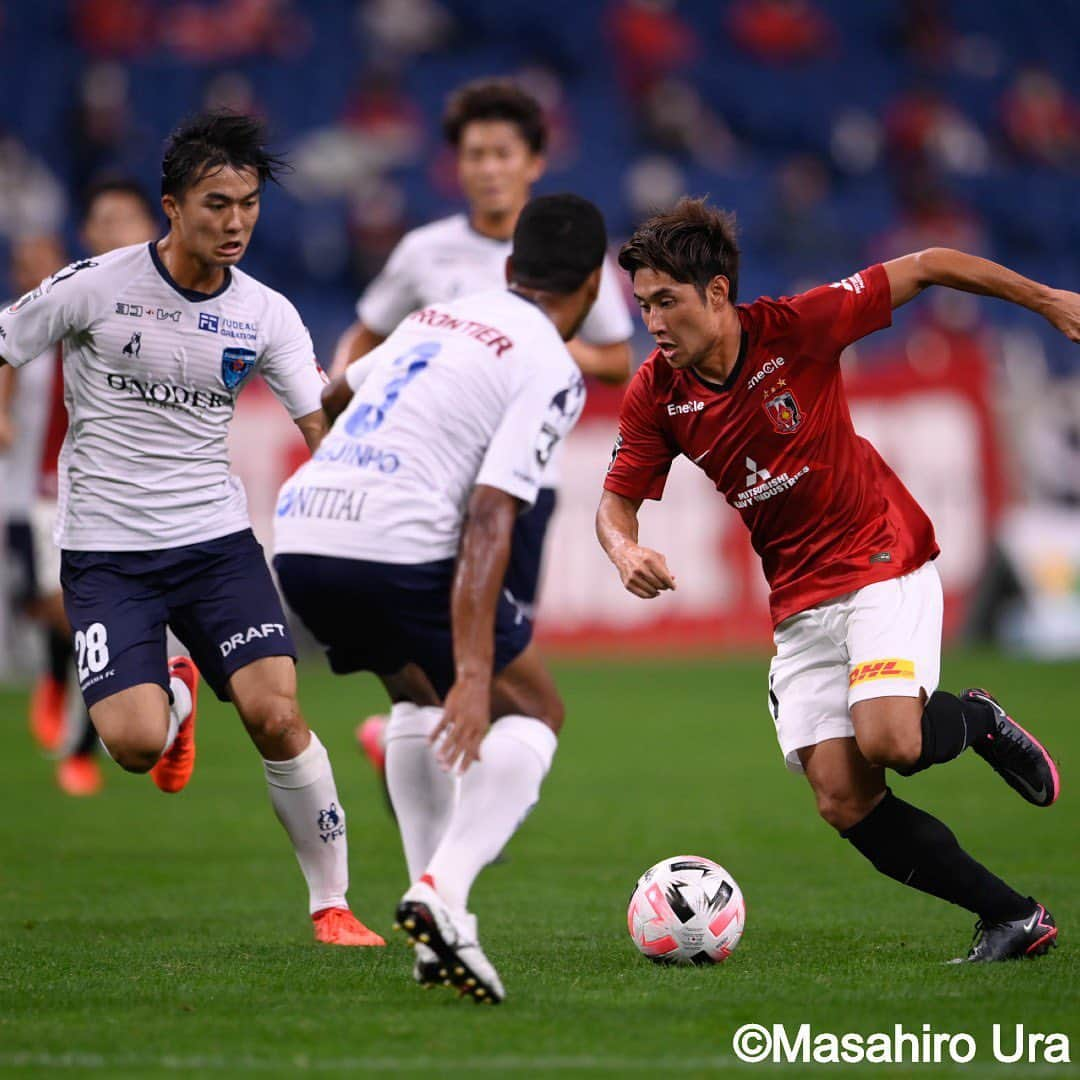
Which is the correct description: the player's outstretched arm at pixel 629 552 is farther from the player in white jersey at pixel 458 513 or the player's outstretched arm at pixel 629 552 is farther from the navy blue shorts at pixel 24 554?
the navy blue shorts at pixel 24 554

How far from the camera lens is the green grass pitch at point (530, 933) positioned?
4.07 m

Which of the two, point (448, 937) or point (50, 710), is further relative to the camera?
point (50, 710)

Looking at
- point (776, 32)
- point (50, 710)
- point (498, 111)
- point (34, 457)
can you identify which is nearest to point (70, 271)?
point (498, 111)

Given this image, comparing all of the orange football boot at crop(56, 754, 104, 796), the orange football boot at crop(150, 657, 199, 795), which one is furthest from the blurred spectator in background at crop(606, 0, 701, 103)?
the orange football boot at crop(150, 657, 199, 795)

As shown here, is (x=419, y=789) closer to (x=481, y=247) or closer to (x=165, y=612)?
(x=165, y=612)

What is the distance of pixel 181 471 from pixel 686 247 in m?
1.71

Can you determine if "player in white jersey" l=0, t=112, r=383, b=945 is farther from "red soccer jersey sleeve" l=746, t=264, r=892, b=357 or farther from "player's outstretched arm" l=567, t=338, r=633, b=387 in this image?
"player's outstretched arm" l=567, t=338, r=633, b=387

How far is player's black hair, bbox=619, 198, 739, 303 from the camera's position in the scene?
17.0 feet

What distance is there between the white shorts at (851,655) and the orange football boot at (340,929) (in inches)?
54.3

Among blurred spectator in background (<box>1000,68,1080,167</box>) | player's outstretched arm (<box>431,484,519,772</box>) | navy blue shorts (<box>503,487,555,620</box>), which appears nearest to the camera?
player's outstretched arm (<box>431,484,519,772</box>)

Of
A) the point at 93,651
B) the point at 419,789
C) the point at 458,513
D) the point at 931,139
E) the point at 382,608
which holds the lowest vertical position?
the point at 419,789

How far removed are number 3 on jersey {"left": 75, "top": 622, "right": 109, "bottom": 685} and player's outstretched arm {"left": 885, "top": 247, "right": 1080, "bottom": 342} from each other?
253 centimetres

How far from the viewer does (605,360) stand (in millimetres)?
7414

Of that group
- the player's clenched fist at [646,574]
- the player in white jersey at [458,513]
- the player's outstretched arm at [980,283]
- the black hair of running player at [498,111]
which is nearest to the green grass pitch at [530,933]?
the player in white jersey at [458,513]
